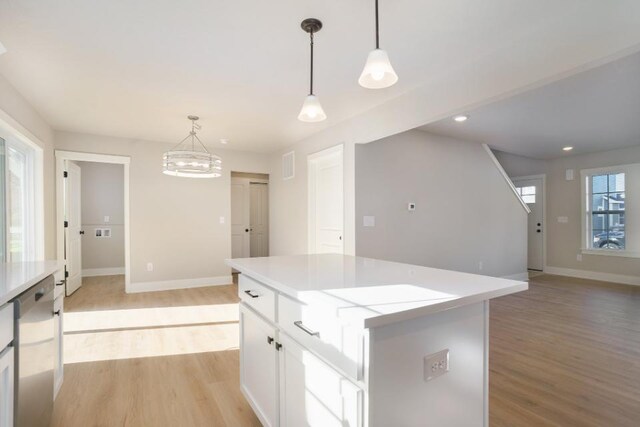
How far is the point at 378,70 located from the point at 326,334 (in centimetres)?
118

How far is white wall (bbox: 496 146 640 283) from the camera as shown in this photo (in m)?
5.77

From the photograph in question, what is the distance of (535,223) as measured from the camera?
704cm

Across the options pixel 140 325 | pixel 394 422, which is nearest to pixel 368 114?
pixel 394 422

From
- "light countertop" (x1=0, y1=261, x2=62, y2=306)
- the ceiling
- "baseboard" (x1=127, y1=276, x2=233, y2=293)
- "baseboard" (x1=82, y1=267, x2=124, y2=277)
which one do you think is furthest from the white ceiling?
"baseboard" (x1=82, y1=267, x2=124, y2=277)

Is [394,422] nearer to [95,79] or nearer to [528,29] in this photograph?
[528,29]

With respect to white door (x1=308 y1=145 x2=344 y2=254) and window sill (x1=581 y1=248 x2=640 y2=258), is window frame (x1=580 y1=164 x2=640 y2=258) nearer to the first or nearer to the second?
window sill (x1=581 y1=248 x2=640 y2=258)

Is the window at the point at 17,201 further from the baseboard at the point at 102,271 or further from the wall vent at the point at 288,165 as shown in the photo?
the wall vent at the point at 288,165

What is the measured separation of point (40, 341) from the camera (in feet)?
4.99

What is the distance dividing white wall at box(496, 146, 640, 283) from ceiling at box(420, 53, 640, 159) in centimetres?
30

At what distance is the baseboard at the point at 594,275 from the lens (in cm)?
565

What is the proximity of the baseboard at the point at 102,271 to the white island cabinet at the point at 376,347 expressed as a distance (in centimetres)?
637

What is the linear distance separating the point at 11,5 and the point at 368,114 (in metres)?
2.94

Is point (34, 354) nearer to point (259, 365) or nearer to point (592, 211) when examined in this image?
point (259, 365)

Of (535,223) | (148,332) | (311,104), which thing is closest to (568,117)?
(535,223)
